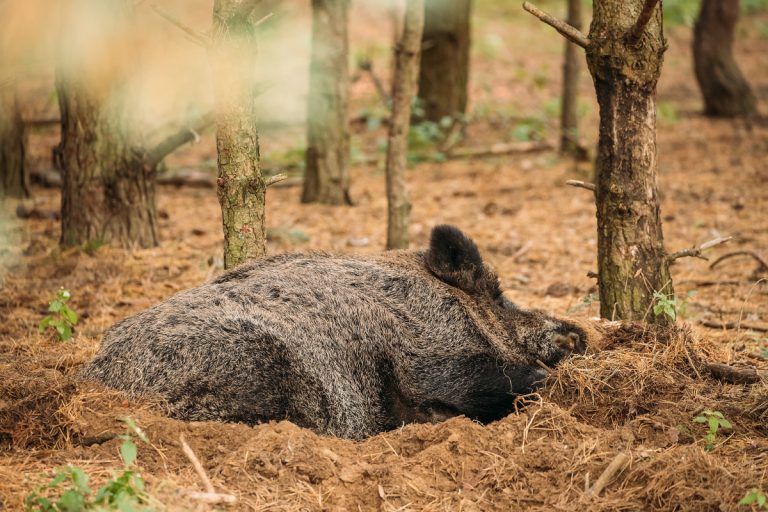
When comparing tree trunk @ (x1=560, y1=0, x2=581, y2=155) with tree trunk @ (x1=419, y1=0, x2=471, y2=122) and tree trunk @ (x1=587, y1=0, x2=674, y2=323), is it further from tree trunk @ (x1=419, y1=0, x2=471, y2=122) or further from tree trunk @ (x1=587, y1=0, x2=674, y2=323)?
tree trunk @ (x1=587, y1=0, x2=674, y2=323)

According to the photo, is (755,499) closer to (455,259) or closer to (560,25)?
(455,259)

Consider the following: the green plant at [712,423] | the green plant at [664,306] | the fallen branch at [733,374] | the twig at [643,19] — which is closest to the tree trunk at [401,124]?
the twig at [643,19]

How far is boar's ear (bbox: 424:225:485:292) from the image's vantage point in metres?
5.05

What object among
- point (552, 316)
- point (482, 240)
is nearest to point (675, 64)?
point (482, 240)

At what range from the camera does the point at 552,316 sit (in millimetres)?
5172

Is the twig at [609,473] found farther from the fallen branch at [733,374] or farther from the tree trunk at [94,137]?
the tree trunk at [94,137]

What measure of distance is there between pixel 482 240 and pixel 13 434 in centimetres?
625

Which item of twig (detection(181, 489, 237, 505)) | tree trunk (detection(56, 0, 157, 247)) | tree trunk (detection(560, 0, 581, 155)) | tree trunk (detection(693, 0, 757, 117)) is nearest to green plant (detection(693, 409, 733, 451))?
twig (detection(181, 489, 237, 505))

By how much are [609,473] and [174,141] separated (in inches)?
215

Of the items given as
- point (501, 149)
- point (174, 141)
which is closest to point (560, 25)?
point (174, 141)

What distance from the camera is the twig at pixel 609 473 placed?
11.8 ft

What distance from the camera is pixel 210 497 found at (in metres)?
3.34

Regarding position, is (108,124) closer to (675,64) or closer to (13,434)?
(13,434)

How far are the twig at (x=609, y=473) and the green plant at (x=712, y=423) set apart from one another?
54 centimetres
